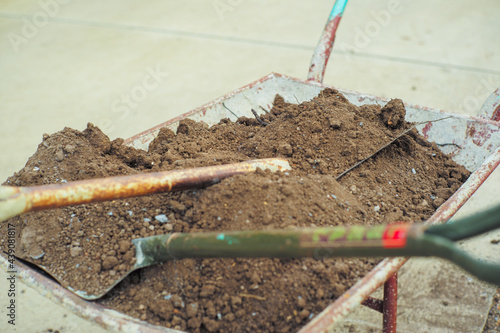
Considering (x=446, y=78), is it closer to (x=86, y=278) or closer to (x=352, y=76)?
(x=352, y=76)

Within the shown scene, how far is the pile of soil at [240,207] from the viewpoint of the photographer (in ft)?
3.84

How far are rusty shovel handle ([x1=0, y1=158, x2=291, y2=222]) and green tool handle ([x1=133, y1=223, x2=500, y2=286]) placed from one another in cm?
21

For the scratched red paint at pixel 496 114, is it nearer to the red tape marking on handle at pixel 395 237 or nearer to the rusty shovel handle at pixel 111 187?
the rusty shovel handle at pixel 111 187

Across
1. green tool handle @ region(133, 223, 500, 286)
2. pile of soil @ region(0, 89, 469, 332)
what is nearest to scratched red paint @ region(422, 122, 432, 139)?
pile of soil @ region(0, 89, 469, 332)

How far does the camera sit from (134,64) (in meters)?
3.68

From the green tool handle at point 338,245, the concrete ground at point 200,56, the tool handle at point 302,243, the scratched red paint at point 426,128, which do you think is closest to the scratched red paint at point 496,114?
the scratched red paint at point 426,128

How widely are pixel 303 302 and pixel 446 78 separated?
2767 millimetres

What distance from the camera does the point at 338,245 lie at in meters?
0.83

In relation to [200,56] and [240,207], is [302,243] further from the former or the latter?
[200,56]

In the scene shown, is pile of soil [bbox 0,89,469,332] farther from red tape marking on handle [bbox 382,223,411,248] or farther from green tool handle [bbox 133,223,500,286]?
red tape marking on handle [bbox 382,223,411,248]

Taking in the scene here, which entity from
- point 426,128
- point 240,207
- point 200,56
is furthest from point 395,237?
point 200,56

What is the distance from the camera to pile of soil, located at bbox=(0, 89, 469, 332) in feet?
3.84

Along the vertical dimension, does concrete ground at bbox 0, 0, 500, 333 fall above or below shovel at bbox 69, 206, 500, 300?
above

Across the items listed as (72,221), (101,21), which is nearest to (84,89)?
(101,21)
